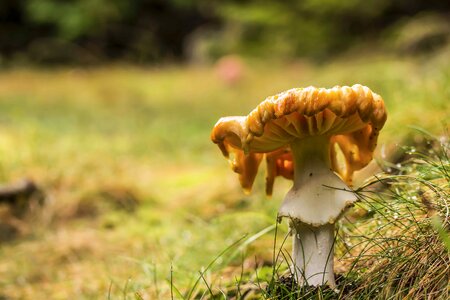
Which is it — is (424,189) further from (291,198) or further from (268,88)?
(268,88)

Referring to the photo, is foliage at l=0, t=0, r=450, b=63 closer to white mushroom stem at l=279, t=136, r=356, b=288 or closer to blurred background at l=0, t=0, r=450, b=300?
blurred background at l=0, t=0, r=450, b=300

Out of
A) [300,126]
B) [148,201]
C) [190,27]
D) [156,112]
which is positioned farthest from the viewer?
[190,27]

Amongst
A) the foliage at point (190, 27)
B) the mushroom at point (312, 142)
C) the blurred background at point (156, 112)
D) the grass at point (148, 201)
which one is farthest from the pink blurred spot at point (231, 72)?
the mushroom at point (312, 142)

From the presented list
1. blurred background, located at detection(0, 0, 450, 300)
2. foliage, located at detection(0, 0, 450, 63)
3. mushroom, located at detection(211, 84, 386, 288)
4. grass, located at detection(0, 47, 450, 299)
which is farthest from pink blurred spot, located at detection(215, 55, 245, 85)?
mushroom, located at detection(211, 84, 386, 288)

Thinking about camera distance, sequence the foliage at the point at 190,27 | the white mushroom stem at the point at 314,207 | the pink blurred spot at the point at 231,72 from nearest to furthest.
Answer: the white mushroom stem at the point at 314,207
the pink blurred spot at the point at 231,72
the foliage at the point at 190,27

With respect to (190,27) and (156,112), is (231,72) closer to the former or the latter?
(156,112)

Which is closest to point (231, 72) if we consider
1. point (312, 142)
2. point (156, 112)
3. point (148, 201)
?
point (156, 112)

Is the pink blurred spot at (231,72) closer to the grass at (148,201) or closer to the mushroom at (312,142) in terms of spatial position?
the grass at (148,201)

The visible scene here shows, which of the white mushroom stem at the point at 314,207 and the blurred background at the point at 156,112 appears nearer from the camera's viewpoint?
the white mushroom stem at the point at 314,207
